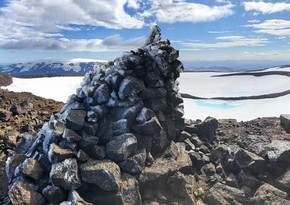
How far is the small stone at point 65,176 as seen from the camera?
1783 centimetres

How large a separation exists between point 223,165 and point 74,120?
1131 centimetres

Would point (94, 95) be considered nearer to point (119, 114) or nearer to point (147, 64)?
point (119, 114)

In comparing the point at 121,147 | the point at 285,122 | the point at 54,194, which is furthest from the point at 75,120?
the point at 285,122

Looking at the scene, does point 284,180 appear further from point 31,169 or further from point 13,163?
point 13,163

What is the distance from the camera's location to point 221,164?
24.5 meters

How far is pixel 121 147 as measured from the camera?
19688 mm

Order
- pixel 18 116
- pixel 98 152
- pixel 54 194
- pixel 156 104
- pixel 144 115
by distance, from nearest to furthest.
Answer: pixel 54 194, pixel 98 152, pixel 144 115, pixel 156 104, pixel 18 116

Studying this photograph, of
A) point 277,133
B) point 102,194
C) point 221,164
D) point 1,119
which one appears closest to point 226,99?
point 277,133

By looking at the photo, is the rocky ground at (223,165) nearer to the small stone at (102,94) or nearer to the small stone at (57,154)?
the small stone at (57,154)

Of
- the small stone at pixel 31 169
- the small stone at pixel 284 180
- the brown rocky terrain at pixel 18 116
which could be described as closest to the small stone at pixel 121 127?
the small stone at pixel 31 169

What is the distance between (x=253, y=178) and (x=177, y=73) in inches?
354

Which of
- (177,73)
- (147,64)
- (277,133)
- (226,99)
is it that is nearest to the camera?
(147,64)

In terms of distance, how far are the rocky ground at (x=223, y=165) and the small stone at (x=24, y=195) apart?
3060mm

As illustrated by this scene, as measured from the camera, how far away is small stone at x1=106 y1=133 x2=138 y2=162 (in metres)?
19.6
